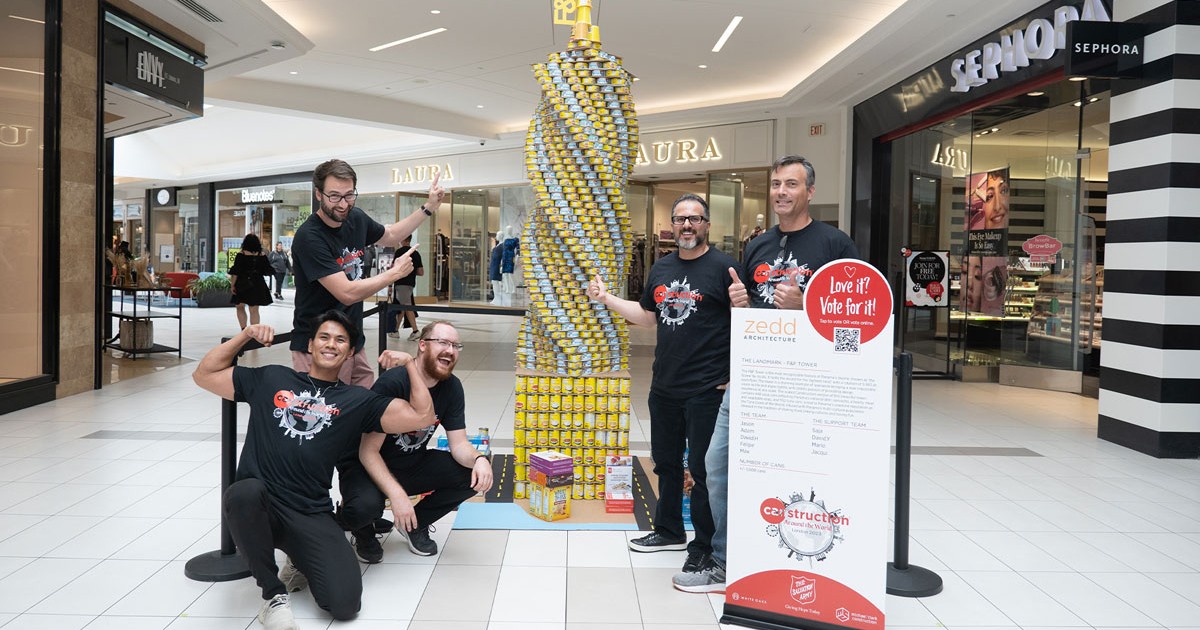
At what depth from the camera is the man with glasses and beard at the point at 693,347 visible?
3256 millimetres

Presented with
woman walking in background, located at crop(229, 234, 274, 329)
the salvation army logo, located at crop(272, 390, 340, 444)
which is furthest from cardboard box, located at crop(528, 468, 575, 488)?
woman walking in background, located at crop(229, 234, 274, 329)

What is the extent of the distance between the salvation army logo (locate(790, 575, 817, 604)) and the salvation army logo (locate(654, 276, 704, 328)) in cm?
Answer: 109

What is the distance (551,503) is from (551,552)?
44 centimetres

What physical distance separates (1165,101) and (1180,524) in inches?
118

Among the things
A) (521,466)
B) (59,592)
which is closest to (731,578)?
(521,466)

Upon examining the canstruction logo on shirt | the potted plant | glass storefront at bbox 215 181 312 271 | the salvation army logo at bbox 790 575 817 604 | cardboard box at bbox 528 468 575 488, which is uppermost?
glass storefront at bbox 215 181 312 271

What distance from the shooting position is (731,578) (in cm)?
285

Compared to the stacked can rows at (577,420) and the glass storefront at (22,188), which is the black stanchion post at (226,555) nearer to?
the stacked can rows at (577,420)

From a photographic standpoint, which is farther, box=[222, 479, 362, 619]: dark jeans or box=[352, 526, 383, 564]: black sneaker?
box=[352, 526, 383, 564]: black sneaker

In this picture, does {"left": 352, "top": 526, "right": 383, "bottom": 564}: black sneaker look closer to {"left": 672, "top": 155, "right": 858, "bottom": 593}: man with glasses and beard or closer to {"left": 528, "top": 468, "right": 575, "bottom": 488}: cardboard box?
{"left": 528, "top": 468, "right": 575, "bottom": 488}: cardboard box

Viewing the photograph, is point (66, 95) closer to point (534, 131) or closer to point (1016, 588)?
point (534, 131)

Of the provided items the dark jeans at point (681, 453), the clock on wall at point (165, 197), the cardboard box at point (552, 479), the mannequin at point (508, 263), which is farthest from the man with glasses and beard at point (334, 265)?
the clock on wall at point (165, 197)

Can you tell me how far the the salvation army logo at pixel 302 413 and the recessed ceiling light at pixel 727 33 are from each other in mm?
7486

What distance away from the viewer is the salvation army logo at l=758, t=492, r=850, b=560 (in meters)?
2.71
